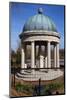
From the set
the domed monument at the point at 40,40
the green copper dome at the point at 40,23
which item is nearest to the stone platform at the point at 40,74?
the domed monument at the point at 40,40

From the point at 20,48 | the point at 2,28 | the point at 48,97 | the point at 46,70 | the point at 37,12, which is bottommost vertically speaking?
the point at 48,97

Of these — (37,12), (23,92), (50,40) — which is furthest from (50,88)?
(37,12)

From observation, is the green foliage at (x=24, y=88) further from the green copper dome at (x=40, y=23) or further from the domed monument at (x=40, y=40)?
the green copper dome at (x=40, y=23)

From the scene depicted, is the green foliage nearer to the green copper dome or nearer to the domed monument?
the domed monument

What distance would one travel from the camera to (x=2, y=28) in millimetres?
2203

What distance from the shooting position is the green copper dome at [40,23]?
2240mm

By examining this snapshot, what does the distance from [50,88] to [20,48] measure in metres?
0.50

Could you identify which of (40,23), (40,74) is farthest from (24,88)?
(40,23)

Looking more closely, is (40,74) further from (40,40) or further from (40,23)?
(40,23)

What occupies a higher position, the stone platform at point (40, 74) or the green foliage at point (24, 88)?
the stone platform at point (40, 74)

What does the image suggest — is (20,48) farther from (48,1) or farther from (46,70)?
(48,1)

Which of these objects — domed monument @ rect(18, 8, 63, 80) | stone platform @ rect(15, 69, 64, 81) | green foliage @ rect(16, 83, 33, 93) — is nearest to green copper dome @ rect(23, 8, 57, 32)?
domed monument @ rect(18, 8, 63, 80)

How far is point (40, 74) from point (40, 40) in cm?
33

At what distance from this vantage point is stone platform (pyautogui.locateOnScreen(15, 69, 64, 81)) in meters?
2.24
